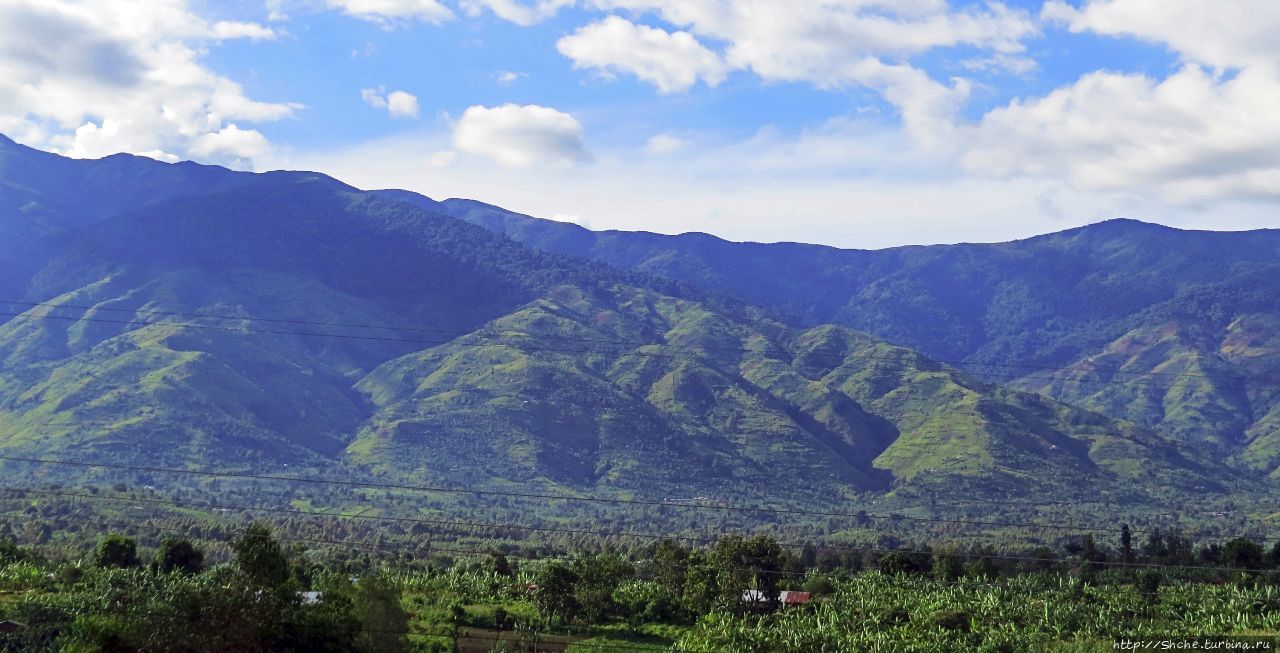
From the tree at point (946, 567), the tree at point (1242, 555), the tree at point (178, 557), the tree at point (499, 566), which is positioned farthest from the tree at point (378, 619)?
the tree at point (1242, 555)

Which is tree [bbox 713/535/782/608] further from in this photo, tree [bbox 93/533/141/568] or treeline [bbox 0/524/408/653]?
tree [bbox 93/533/141/568]

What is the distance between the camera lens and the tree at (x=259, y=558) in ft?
225

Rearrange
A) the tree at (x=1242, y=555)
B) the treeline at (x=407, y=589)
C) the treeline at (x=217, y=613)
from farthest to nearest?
the tree at (x=1242, y=555) → the treeline at (x=407, y=589) → the treeline at (x=217, y=613)

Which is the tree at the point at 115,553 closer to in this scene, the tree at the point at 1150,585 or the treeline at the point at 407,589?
the treeline at the point at 407,589

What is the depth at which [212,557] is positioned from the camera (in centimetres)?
14800

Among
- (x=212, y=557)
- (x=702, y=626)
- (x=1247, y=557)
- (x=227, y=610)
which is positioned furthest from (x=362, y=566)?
(x=1247, y=557)

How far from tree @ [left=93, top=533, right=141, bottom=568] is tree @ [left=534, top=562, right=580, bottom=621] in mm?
34422

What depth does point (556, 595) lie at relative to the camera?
3455 inches

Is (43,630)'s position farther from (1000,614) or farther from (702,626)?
(1000,614)

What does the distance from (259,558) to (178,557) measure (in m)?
32.0

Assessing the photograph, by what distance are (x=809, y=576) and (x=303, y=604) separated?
149 ft

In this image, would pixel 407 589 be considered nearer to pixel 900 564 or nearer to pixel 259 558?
pixel 259 558

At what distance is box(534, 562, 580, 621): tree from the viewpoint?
87625 millimetres

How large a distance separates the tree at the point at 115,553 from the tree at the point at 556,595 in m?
34.4
